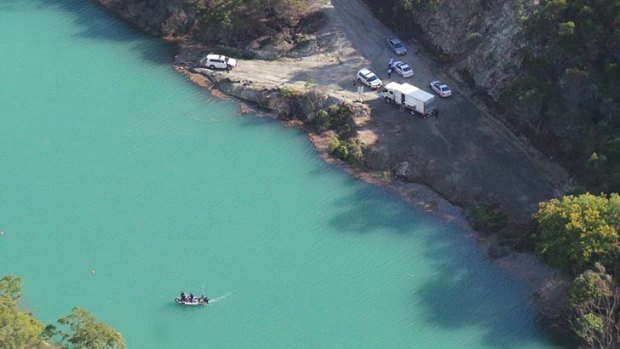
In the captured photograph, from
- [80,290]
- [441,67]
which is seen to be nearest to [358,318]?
[80,290]

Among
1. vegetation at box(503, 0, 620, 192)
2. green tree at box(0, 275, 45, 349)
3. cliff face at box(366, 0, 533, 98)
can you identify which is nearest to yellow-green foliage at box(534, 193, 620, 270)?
vegetation at box(503, 0, 620, 192)

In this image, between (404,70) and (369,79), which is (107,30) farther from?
(404,70)

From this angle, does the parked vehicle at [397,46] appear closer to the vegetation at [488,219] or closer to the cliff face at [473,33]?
the cliff face at [473,33]

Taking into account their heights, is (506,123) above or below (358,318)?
above

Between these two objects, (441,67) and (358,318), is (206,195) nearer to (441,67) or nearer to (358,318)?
(358,318)

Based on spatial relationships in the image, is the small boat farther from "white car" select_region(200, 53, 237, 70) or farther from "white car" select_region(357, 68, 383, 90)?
"white car" select_region(200, 53, 237, 70)

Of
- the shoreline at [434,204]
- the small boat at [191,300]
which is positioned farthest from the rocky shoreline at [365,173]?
the small boat at [191,300]
